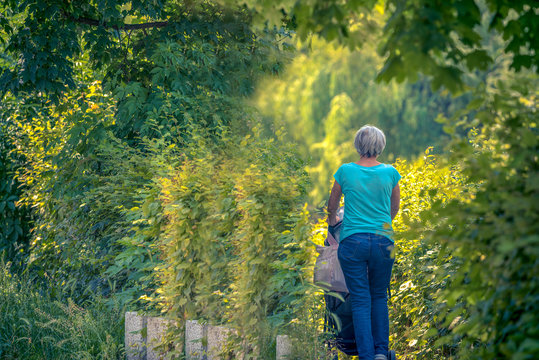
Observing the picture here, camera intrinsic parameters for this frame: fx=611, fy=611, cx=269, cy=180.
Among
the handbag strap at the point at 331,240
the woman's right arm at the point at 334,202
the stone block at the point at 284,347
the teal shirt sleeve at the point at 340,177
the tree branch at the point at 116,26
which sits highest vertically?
the tree branch at the point at 116,26

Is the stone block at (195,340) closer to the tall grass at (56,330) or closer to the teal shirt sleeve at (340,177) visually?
the tall grass at (56,330)

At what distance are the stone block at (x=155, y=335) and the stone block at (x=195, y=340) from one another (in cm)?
26

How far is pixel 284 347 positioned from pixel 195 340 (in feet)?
3.10

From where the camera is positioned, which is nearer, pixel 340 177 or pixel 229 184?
pixel 340 177

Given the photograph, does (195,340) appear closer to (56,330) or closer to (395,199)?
(56,330)

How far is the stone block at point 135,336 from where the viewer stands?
504 cm

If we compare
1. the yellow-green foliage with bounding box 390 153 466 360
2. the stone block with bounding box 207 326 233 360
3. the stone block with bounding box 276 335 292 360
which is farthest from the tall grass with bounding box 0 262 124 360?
the yellow-green foliage with bounding box 390 153 466 360

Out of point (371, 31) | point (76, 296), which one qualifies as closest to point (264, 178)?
point (371, 31)

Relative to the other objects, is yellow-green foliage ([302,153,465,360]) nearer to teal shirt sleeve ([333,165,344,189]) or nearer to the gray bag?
the gray bag

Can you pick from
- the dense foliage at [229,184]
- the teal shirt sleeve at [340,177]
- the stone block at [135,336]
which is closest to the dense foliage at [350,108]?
the dense foliage at [229,184]

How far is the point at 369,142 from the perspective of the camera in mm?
4312

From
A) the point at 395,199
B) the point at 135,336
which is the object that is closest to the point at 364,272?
the point at 395,199

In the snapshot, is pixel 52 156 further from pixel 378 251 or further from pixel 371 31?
pixel 371 31

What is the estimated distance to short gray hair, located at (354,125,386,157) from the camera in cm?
432
